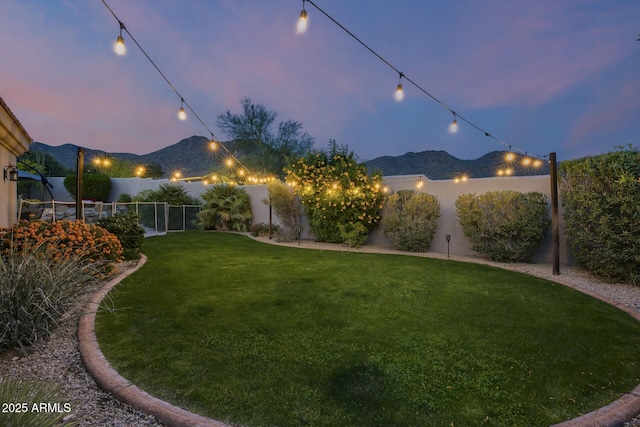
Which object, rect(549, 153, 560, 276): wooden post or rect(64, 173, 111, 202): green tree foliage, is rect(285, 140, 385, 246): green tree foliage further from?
rect(64, 173, 111, 202): green tree foliage

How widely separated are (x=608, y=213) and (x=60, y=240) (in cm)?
877

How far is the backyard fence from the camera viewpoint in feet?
32.2

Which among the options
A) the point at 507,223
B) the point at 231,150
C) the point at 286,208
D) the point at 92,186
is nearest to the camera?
the point at 507,223

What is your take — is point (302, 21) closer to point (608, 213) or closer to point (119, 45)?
point (119, 45)

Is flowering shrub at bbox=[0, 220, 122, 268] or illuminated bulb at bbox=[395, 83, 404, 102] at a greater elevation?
illuminated bulb at bbox=[395, 83, 404, 102]

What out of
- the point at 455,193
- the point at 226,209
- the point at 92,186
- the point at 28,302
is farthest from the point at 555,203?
the point at 92,186

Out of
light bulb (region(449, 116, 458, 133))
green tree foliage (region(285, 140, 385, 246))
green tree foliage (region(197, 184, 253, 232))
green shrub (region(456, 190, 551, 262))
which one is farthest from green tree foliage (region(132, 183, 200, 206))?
green shrub (region(456, 190, 551, 262))

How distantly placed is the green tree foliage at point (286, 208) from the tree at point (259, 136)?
15.7 metres

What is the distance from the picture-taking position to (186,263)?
7117 mm

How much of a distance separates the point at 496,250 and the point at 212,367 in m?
6.89

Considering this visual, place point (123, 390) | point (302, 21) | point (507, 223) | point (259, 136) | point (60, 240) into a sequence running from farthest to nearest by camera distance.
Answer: point (259, 136), point (507, 223), point (60, 240), point (302, 21), point (123, 390)

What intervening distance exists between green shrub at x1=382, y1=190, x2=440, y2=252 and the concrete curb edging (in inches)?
293

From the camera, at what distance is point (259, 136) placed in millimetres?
28531

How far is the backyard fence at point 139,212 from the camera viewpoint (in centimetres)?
980
